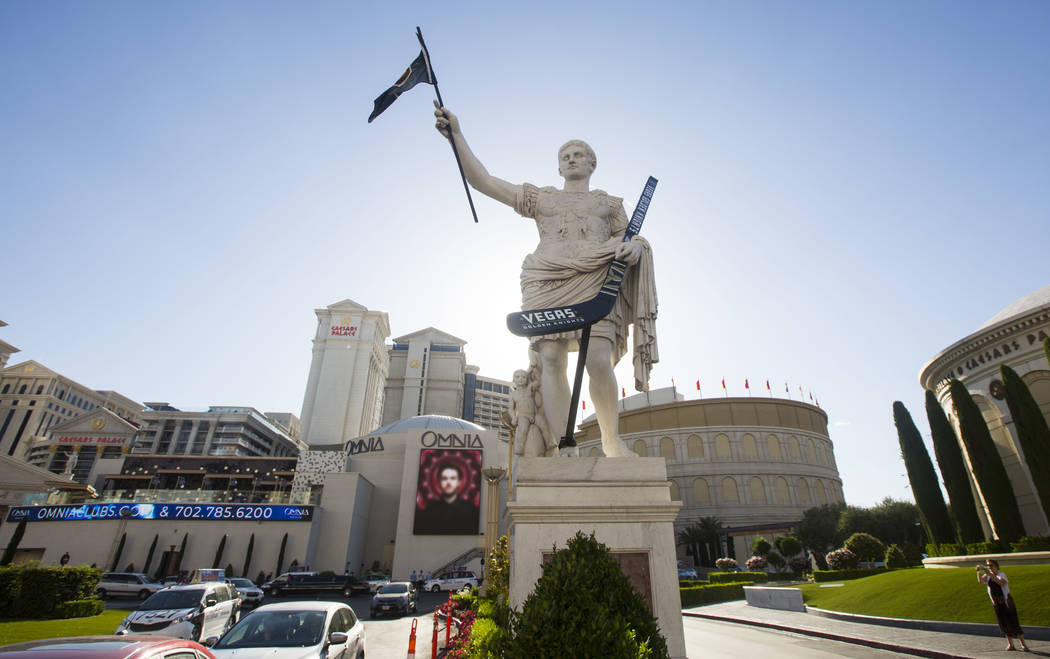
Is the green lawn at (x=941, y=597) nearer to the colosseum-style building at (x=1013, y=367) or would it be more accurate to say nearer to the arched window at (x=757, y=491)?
the colosseum-style building at (x=1013, y=367)

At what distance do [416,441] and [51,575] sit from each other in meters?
27.6

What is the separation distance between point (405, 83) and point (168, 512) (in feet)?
127

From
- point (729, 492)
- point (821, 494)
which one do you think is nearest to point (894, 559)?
point (729, 492)

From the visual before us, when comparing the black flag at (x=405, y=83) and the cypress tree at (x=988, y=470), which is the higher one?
the black flag at (x=405, y=83)

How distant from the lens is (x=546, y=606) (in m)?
2.82

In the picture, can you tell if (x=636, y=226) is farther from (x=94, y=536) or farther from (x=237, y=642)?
(x=94, y=536)

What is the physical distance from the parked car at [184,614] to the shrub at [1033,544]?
22.9 metres

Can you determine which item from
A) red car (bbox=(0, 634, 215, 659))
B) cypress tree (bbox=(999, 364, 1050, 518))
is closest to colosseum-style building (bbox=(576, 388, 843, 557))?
cypress tree (bbox=(999, 364, 1050, 518))

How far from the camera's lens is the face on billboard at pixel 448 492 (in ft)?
127

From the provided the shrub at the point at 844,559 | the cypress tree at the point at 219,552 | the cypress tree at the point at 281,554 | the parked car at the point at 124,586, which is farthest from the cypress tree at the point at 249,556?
the shrub at the point at 844,559

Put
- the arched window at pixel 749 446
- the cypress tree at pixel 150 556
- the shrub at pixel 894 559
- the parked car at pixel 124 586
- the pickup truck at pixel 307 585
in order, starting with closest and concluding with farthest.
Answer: the parked car at pixel 124 586
the shrub at pixel 894 559
the pickup truck at pixel 307 585
the cypress tree at pixel 150 556
the arched window at pixel 749 446

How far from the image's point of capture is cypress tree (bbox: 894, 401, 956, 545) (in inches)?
884

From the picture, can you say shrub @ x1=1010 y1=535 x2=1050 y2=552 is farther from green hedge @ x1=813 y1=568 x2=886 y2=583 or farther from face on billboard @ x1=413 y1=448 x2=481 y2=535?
face on billboard @ x1=413 y1=448 x2=481 y2=535

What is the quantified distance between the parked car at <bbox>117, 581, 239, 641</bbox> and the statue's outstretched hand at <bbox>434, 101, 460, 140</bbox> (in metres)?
10.7
